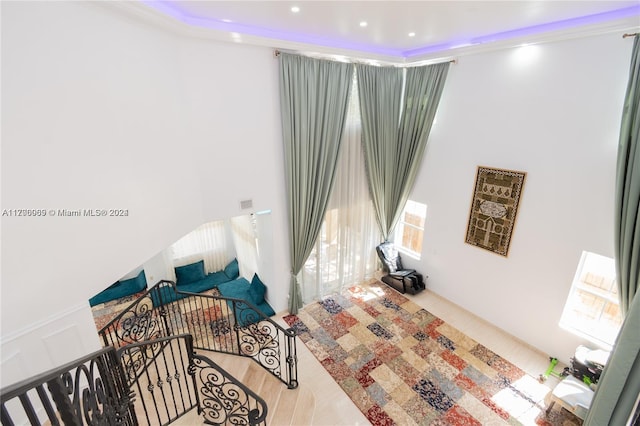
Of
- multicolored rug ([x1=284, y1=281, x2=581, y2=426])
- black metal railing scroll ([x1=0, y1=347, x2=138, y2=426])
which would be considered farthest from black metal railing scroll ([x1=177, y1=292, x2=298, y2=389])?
black metal railing scroll ([x1=0, y1=347, x2=138, y2=426])

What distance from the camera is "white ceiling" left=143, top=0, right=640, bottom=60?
342 centimetres

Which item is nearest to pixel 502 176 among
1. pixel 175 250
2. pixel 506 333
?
pixel 506 333

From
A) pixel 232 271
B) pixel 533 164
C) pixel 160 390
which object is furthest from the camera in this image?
pixel 232 271

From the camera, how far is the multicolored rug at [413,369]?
4063mm

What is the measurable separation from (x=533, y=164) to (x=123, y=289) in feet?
29.9

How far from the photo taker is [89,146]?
8.72ft

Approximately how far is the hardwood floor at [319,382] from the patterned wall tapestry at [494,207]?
5.31ft

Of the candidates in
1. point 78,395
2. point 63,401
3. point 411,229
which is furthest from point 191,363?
point 411,229

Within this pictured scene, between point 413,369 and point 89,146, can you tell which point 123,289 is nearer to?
point 89,146

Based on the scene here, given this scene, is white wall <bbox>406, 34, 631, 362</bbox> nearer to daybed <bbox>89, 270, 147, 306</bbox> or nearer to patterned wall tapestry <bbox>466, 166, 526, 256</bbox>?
patterned wall tapestry <bbox>466, 166, 526, 256</bbox>

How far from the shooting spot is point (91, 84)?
2643mm

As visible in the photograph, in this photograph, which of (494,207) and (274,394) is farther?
(494,207)

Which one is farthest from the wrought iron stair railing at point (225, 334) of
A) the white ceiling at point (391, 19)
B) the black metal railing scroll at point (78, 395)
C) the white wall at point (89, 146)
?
the white ceiling at point (391, 19)

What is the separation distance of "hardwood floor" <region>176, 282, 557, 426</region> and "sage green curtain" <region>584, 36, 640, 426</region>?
111 cm
